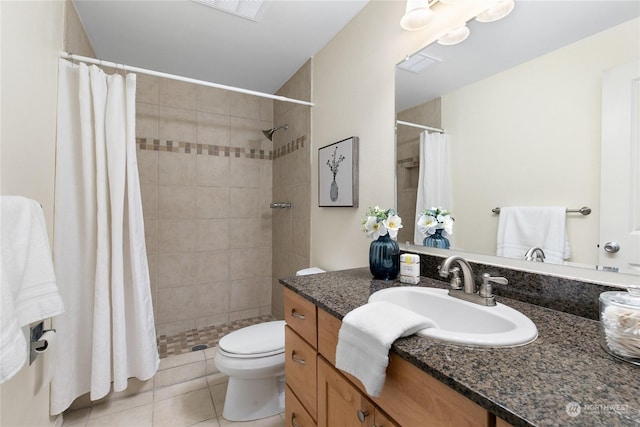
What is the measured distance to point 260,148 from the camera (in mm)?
2889

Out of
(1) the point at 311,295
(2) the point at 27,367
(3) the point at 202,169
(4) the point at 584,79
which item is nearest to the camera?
(4) the point at 584,79

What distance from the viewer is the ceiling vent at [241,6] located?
160cm

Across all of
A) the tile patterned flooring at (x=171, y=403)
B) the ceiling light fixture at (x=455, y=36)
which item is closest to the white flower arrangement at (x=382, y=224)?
the ceiling light fixture at (x=455, y=36)

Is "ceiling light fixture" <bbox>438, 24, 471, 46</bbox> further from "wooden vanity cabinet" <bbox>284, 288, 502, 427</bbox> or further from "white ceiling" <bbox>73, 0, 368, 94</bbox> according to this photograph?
"wooden vanity cabinet" <bbox>284, 288, 502, 427</bbox>

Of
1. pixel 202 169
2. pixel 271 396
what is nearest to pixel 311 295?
A: pixel 271 396

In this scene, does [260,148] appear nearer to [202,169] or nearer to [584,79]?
[202,169]

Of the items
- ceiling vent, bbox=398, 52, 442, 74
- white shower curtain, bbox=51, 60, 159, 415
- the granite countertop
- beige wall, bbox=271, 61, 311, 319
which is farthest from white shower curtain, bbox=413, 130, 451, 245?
white shower curtain, bbox=51, 60, 159, 415

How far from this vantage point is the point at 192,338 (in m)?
2.48

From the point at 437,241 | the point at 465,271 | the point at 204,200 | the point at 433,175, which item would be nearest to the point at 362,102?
the point at 433,175

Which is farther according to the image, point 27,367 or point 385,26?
point 385,26

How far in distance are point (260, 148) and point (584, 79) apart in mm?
2491

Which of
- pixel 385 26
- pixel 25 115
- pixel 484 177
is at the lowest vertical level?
pixel 484 177

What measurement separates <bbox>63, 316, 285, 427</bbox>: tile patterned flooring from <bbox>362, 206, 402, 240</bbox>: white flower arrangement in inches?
45.0

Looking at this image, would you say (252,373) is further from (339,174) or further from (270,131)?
(270,131)
